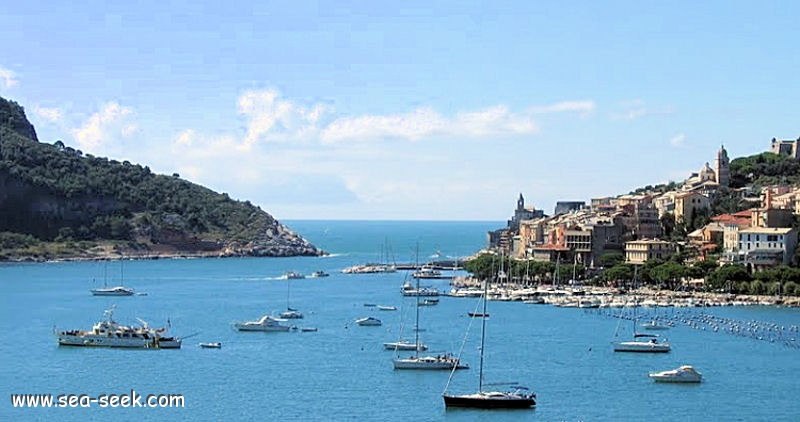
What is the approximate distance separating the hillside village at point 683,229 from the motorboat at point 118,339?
137 feet

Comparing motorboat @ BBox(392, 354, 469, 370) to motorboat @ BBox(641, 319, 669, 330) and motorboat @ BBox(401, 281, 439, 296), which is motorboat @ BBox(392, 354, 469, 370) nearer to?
motorboat @ BBox(641, 319, 669, 330)

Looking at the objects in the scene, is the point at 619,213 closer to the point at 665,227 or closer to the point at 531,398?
the point at 665,227

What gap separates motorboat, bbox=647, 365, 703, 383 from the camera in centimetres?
4678

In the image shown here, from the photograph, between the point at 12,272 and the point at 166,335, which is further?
the point at 12,272

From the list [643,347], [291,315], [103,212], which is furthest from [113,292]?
[103,212]

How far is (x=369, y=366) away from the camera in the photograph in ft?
167

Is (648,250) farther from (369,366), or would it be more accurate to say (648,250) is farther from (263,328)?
(369,366)

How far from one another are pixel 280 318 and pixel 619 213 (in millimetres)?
41821

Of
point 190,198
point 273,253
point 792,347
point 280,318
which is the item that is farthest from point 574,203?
point 792,347

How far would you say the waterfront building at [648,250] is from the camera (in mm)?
94125

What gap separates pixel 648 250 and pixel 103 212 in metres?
76.2

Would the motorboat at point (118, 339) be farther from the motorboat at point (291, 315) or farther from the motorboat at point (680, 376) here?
the motorboat at point (680, 376)

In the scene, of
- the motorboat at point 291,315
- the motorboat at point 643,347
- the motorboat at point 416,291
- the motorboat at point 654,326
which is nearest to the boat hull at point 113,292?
the motorboat at point 416,291

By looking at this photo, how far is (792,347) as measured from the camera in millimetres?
56719
